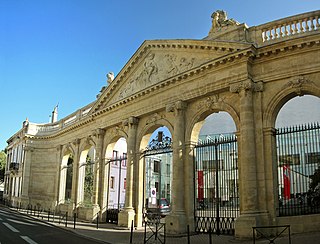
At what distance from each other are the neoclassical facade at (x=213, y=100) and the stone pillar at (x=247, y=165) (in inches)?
1.5

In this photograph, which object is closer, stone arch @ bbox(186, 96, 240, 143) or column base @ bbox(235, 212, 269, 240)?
column base @ bbox(235, 212, 269, 240)

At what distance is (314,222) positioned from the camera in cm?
1179

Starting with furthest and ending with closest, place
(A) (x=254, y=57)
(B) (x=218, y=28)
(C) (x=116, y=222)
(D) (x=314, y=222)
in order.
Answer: (C) (x=116, y=222) → (B) (x=218, y=28) → (A) (x=254, y=57) → (D) (x=314, y=222)

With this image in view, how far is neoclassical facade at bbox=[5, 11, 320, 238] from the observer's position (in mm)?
12688

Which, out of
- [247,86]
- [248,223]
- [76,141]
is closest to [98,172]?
[76,141]

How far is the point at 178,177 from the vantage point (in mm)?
15438

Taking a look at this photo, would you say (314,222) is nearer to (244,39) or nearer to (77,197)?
(244,39)

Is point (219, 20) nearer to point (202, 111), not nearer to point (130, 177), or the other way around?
point (202, 111)

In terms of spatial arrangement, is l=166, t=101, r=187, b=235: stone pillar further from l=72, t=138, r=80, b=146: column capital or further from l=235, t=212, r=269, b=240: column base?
l=72, t=138, r=80, b=146: column capital

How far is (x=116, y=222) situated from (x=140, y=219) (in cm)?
241

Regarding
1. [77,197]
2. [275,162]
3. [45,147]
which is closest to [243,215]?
[275,162]

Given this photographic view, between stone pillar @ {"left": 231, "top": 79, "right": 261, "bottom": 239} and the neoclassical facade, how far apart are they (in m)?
0.04

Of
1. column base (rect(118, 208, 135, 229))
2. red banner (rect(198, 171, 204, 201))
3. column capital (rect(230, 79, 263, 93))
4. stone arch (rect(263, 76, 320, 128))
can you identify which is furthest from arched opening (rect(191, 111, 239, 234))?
column base (rect(118, 208, 135, 229))

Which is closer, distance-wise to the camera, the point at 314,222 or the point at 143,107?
the point at 314,222
